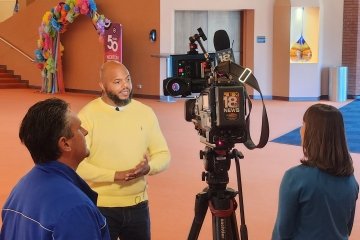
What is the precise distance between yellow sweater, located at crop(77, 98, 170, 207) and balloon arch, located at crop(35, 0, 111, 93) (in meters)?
10.7

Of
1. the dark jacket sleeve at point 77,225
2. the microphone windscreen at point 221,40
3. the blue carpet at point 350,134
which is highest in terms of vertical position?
the microphone windscreen at point 221,40

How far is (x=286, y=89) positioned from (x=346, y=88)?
1.44 m

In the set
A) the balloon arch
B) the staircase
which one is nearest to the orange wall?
the staircase

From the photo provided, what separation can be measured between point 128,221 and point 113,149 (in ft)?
1.12

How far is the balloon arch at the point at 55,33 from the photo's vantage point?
1352 cm

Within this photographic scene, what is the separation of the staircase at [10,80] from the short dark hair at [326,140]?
15.2 m

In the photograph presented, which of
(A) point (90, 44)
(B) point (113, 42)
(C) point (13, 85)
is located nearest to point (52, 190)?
(B) point (113, 42)

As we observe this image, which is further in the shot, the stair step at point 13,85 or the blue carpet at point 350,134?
the stair step at point 13,85

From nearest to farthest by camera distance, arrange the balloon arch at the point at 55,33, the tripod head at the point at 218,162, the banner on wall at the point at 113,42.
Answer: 1. the tripod head at the point at 218,162
2. the banner on wall at the point at 113,42
3. the balloon arch at the point at 55,33

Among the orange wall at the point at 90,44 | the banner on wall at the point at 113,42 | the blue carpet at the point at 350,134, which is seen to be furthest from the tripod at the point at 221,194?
the orange wall at the point at 90,44

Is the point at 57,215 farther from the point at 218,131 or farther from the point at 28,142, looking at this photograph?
the point at 218,131

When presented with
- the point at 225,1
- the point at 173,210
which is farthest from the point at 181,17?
the point at 173,210

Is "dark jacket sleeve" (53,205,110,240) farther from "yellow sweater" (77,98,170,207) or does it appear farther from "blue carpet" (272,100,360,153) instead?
"blue carpet" (272,100,360,153)

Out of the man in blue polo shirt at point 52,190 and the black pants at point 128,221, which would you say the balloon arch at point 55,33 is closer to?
the black pants at point 128,221
